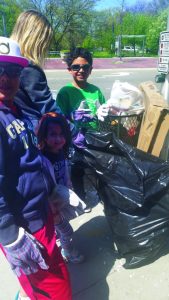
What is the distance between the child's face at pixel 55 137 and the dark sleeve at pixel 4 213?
0.59m

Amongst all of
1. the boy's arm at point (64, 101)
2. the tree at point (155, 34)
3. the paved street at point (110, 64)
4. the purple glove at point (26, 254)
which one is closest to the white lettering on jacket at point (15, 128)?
the purple glove at point (26, 254)

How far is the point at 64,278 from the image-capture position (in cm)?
156

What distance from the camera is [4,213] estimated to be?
129cm

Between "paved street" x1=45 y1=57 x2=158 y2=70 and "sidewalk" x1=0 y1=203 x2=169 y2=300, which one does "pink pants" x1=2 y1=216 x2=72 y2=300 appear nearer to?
"sidewalk" x1=0 y1=203 x2=169 y2=300

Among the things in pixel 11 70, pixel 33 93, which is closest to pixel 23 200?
pixel 11 70

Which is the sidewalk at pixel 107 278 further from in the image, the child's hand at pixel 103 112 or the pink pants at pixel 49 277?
the child's hand at pixel 103 112

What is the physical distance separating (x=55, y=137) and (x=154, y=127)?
718 mm

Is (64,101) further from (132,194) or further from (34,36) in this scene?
(132,194)

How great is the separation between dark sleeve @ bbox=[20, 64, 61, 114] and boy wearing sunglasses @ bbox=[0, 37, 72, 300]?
1.40 feet

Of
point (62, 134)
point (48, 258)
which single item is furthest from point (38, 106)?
point (48, 258)

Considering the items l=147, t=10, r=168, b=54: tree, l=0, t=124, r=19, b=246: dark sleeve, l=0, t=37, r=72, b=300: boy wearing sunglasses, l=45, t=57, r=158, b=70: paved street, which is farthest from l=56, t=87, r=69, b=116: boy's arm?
l=147, t=10, r=168, b=54: tree

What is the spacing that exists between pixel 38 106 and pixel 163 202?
3.39ft

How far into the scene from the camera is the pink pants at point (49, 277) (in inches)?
58.4

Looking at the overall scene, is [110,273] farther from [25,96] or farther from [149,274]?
[25,96]
